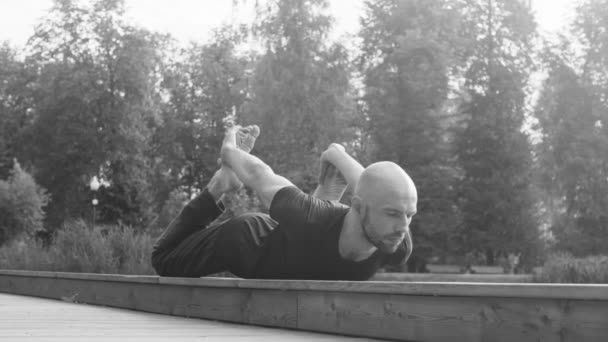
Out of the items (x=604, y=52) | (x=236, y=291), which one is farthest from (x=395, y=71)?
(x=236, y=291)

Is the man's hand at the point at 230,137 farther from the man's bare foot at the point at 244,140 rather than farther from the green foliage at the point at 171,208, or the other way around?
the green foliage at the point at 171,208

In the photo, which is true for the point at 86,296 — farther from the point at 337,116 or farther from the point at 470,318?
the point at 337,116

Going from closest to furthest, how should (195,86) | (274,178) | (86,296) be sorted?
(274,178), (86,296), (195,86)

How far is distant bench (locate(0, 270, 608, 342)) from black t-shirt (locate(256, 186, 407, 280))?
0.25 meters

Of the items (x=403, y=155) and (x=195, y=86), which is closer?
(x=403, y=155)

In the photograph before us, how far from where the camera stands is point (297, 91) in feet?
119

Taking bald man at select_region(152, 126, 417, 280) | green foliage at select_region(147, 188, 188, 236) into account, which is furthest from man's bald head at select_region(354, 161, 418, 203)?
green foliage at select_region(147, 188, 188, 236)

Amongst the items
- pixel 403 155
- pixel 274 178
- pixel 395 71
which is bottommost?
pixel 274 178

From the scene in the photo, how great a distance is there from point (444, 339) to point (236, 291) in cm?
187

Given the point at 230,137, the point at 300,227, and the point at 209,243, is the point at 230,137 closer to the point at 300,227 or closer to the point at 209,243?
the point at 209,243

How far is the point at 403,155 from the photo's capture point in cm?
3488

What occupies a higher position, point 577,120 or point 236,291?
point 577,120

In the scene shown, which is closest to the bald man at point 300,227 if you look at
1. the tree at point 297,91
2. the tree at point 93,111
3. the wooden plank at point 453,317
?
the wooden plank at point 453,317

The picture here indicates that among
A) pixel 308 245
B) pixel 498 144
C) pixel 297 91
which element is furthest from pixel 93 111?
pixel 308 245
